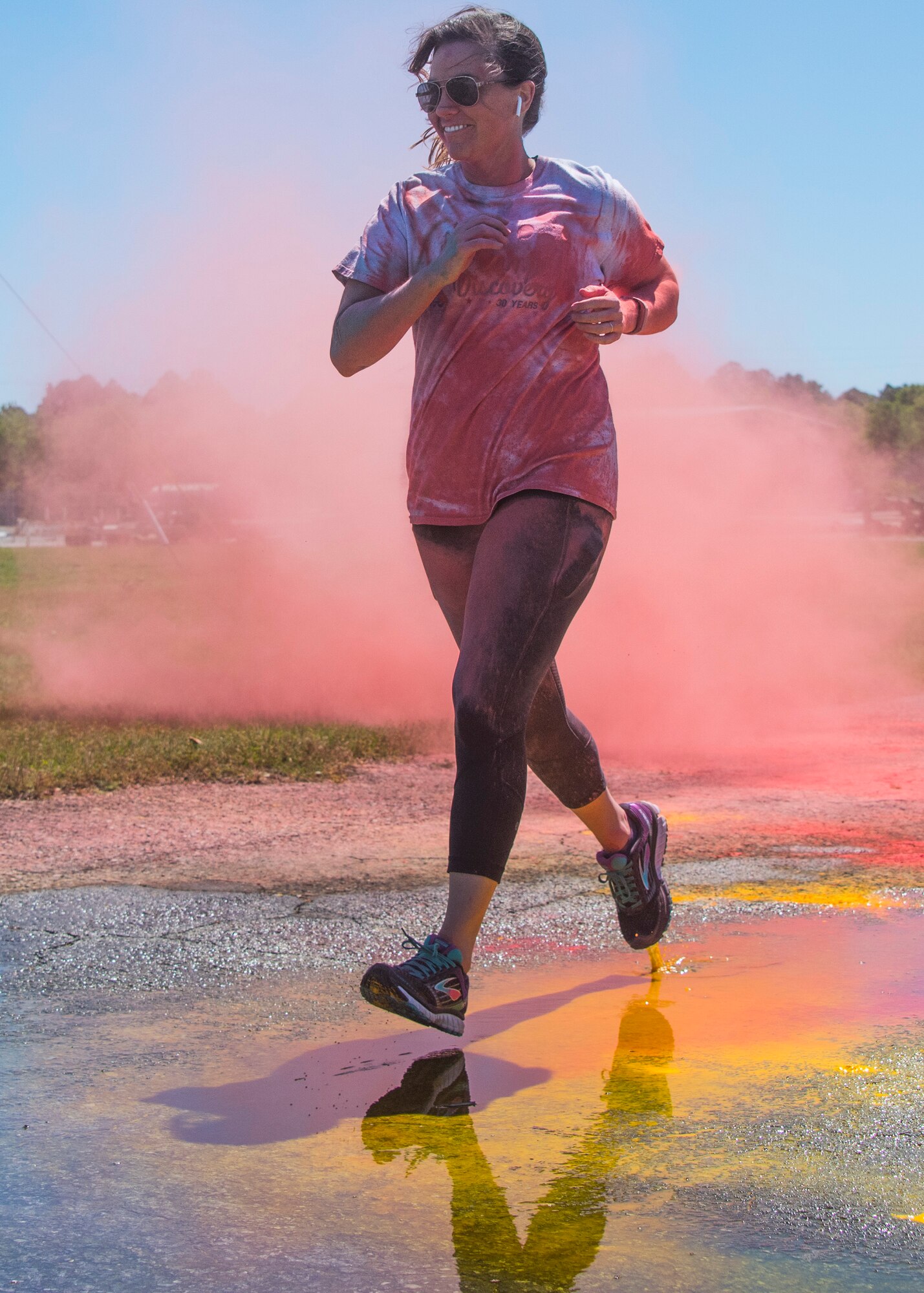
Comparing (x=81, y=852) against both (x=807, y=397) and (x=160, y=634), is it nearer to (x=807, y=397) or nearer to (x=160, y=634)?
(x=160, y=634)

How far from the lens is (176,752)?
6461 millimetres

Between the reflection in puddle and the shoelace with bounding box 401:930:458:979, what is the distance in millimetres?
205

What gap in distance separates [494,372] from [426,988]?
1.18m

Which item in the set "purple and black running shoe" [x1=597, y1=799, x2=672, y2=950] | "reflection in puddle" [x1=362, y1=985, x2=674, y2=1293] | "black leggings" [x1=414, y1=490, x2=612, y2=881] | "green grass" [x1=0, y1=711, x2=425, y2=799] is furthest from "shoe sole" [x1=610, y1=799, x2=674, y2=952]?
"green grass" [x1=0, y1=711, x2=425, y2=799]

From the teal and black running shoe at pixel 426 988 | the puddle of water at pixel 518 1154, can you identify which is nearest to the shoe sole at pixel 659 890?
the puddle of water at pixel 518 1154

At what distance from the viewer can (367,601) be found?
32.3 ft

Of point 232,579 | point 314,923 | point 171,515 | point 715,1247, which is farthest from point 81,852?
point 171,515

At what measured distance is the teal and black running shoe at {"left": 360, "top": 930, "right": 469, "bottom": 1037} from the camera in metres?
2.48

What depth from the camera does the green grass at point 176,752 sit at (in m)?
5.86

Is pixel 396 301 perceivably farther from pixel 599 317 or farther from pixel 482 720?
pixel 482 720

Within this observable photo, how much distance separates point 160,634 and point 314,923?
703 cm

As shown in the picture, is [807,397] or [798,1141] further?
[807,397]

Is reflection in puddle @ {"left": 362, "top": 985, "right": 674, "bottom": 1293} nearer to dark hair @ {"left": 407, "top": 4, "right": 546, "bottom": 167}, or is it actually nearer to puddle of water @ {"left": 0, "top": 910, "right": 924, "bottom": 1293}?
puddle of water @ {"left": 0, "top": 910, "right": 924, "bottom": 1293}

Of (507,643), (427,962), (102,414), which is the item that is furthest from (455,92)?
(102,414)
